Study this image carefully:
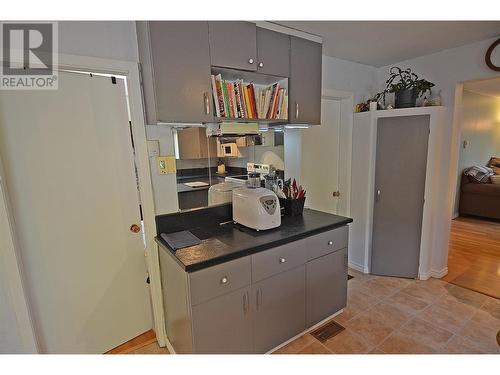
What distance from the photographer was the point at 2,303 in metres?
1.40

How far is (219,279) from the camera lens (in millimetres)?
1496

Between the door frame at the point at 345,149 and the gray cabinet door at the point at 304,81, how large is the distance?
2.30 ft

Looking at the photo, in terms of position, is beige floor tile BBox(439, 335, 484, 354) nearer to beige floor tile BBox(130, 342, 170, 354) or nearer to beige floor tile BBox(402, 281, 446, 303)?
beige floor tile BBox(402, 281, 446, 303)

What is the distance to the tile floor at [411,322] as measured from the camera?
184 cm

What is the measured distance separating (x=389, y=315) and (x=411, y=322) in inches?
6.3

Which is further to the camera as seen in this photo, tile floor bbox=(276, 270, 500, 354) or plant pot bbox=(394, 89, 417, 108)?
plant pot bbox=(394, 89, 417, 108)

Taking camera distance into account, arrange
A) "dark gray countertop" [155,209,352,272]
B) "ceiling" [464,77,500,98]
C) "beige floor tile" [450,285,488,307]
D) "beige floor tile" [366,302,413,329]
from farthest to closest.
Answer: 1. "ceiling" [464,77,500,98]
2. "beige floor tile" [450,285,488,307]
3. "beige floor tile" [366,302,413,329]
4. "dark gray countertop" [155,209,352,272]

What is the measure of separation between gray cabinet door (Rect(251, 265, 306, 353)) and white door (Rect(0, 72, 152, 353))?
97cm

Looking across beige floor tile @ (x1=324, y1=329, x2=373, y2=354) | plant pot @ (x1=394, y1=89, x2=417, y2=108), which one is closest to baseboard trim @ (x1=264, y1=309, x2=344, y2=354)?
beige floor tile @ (x1=324, y1=329, x2=373, y2=354)

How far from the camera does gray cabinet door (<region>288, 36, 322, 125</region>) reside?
6.48 feet

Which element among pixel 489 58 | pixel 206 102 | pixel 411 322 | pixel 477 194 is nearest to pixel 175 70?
pixel 206 102

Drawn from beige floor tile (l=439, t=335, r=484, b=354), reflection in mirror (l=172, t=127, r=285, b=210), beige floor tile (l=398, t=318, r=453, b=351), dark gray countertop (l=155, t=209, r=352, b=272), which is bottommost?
beige floor tile (l=398, t=318, r=453, b=351)

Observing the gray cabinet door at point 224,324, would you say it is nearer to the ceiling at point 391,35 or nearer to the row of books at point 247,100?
the row of books at point 247,100
